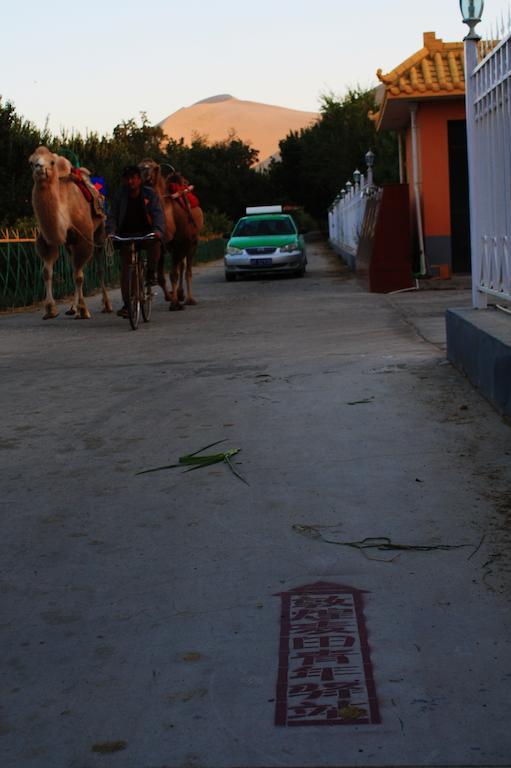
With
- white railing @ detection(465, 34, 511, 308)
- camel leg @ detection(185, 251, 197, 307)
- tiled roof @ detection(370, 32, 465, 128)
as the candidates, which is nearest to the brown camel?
camel leg @ detection(185, 251, 197, 307)

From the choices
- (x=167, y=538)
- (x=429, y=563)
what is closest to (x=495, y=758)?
(x=429, y=563)

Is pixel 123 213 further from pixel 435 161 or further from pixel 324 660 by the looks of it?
pixel 324 660

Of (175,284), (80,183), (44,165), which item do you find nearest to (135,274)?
(44,165)

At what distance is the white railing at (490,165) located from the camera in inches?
299

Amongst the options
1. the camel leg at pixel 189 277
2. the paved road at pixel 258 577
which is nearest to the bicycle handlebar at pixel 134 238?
the camel leg at pixel 189 277

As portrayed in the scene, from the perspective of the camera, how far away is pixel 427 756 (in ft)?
8.98

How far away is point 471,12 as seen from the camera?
908 cm

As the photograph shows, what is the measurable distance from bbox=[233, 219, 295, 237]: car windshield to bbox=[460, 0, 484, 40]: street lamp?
1996 cm

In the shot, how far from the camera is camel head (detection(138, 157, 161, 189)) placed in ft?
50.5

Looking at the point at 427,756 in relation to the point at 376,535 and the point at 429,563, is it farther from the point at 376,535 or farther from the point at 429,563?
the point at 376,535

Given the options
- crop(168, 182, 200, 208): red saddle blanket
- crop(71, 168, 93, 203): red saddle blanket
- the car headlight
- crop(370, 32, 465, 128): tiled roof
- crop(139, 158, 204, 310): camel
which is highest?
crop(370, 32, 465, 128): tiled roof

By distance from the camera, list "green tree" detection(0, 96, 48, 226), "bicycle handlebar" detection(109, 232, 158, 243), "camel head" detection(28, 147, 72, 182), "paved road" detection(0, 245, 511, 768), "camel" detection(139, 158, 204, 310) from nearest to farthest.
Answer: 1. "paved road" detection(0, 245, 511, 768)
2. "bicycle handlebar" detection(109, 232, 158, 243)
3. "camel head" detection(28, 147, 72, 182)
4. "camel" detection(139, 158, 204, 310)
5. "green tree" detection(0, 96, 48, 226)

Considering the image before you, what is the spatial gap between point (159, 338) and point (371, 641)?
31.7ft

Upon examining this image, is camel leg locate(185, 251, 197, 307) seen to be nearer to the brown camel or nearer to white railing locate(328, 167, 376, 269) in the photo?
the brown camel
